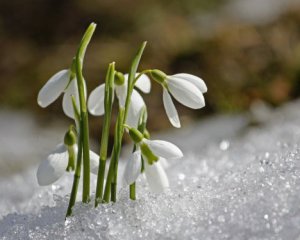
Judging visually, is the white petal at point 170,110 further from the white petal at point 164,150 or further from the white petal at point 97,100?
the white petal at point 97,100

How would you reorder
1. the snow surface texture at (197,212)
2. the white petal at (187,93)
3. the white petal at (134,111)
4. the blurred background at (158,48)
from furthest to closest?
the blurred background at (158,48)
the white petal at (134,111)
the white petal at (187,93)
the snow surface texture at (197,212)

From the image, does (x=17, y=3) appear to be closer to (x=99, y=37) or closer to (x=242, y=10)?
(x=99, y=37)

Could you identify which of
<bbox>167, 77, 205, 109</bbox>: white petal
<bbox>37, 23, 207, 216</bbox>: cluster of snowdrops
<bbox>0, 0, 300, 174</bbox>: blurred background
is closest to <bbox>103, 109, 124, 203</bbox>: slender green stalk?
A: <bbox>37, 23, 207, 216</bbox>: cluster of snowdrops

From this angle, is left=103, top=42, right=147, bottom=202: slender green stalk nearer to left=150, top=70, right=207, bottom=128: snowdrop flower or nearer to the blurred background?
left=150, top=70, right=207, bottom=128: snowdrop flower

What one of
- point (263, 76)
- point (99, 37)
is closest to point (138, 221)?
point (263, 76)

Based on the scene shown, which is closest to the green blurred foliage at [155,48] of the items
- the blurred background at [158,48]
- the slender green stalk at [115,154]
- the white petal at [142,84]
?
the blurred background at [158,48]

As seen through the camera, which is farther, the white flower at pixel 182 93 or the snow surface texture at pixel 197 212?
the white flower at pixel 182 93
